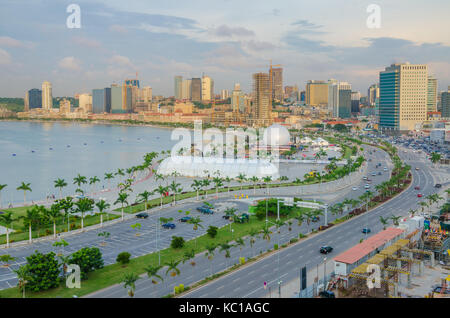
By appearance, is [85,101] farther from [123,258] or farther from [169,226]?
[123,258]

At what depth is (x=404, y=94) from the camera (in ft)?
251

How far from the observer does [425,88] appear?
7575cm

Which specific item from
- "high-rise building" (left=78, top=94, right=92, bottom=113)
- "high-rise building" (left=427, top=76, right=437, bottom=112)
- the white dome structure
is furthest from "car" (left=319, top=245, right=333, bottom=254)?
"high-rise building" (left=78, top=94, right=92, bottom=113)

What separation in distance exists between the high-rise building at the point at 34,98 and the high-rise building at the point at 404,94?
135474 millimetres

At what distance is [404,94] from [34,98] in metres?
141

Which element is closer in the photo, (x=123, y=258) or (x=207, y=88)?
(x=123, y=258)

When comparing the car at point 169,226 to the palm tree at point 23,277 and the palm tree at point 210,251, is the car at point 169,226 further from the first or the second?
the palm tree at point 23,277

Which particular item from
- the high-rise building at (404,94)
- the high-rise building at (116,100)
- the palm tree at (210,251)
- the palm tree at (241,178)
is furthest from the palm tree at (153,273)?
the high-rise building at (116,100)

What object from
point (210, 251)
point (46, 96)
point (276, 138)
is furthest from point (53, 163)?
point (46, 96)

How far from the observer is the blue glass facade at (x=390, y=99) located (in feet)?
252
